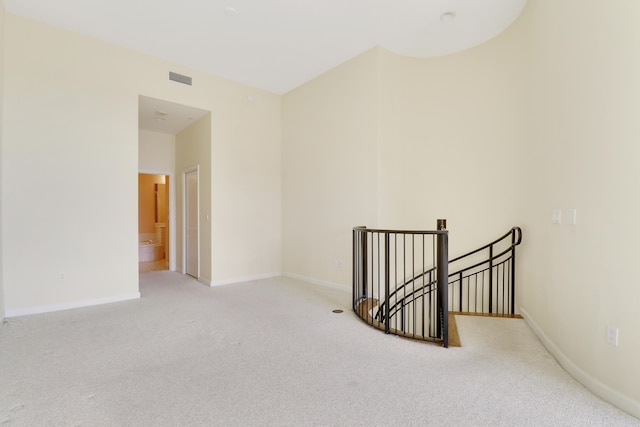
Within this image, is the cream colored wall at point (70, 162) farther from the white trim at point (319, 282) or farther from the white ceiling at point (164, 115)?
the white trim at point (319, 282)

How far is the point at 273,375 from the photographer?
2441 mm

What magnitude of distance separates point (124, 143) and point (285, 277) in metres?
3.58

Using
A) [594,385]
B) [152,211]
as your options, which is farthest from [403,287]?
[152,211]

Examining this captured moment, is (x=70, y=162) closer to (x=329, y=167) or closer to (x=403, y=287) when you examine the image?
(x=329, y=167)

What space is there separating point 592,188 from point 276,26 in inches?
156

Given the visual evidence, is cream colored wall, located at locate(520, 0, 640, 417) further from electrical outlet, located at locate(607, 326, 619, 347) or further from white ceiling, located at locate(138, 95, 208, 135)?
white ceiling, located at locate(138, 95, 208, 135)

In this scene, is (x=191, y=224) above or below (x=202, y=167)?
below

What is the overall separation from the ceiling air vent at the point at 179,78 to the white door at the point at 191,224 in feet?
5.43

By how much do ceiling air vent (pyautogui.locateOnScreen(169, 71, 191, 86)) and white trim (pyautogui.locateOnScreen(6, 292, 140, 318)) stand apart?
3.45 metres

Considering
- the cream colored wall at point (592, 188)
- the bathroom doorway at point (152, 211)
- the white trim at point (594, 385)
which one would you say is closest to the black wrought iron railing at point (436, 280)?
the cream colored wall at point (592, 188)

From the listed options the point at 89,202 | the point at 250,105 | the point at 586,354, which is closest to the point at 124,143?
the point at 89,202

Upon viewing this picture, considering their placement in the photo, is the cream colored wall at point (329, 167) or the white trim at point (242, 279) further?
the white trim at point (242, 279)

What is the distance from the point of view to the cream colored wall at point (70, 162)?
3.89m

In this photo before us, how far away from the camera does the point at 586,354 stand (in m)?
2.28
